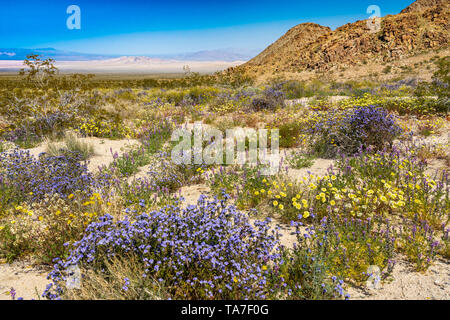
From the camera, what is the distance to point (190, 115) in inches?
444

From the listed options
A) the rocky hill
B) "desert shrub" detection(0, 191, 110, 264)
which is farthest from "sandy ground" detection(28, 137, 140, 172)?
the rocky hill

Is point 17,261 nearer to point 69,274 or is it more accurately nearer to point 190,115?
point 69,274

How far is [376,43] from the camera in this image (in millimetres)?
33875

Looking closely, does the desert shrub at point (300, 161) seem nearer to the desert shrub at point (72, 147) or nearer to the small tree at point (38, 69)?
the desert shrub at point (72, 147)

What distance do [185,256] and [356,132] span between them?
481cm

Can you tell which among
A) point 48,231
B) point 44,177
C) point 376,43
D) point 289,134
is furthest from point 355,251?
point 376,43

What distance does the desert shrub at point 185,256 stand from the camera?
2.35 metres

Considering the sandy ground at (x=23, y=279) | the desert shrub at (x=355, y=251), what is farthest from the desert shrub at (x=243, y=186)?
the sandy ground at (x=23, y=279)

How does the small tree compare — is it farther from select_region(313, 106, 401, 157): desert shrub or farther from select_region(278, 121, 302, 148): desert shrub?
select_region(313, 106, 401, 157): desert shrub

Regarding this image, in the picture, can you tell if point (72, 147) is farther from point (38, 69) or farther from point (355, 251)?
point (355, 251)

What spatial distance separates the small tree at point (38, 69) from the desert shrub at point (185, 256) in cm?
852

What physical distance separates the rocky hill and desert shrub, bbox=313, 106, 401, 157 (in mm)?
29531
